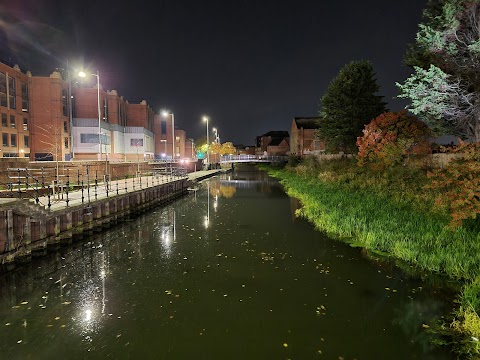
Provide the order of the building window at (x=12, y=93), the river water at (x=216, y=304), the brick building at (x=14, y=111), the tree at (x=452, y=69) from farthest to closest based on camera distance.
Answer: the building window at (x=12, y=93) → the brick building at (x=14, y=111) → the tree at (x=452, y=69) → the river water at (x=216, y=304)

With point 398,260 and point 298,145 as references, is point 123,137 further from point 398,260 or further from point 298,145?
point 398,260

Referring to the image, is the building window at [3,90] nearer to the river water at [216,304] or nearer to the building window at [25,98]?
the building window at [25,98]

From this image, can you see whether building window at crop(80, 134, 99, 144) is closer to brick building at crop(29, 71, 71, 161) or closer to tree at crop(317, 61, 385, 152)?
brick building at crop(29, 71, 71, 161)

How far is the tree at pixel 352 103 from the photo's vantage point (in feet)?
124

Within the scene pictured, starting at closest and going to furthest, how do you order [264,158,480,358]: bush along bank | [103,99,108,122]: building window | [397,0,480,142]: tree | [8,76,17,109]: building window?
[264,158,480,358]: bush along bank
[397,0,480,142]: tree
[8,76,17,109]: building window
[103,99,108,122]: building window

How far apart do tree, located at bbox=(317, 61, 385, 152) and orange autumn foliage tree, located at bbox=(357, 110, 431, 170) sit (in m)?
10.1

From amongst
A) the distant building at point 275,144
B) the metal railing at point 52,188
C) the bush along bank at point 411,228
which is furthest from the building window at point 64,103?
the distant building at point 275,144

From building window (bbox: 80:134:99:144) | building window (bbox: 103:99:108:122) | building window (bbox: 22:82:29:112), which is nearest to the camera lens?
building window (bbox: 22:82:29:112)

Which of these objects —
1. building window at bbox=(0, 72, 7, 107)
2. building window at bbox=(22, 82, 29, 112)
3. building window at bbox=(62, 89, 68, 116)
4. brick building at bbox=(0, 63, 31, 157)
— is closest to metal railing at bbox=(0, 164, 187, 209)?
brick building at bbox=(0, 63, 31, 157)

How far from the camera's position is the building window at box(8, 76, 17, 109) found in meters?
47.7

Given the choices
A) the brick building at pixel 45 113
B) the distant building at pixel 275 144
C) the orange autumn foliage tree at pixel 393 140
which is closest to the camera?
the orange autumn foliage tree at pixel 393 140

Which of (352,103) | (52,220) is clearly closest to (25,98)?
(52,220)

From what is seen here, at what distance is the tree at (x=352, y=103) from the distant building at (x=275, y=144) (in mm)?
89462

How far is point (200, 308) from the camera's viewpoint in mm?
9023
